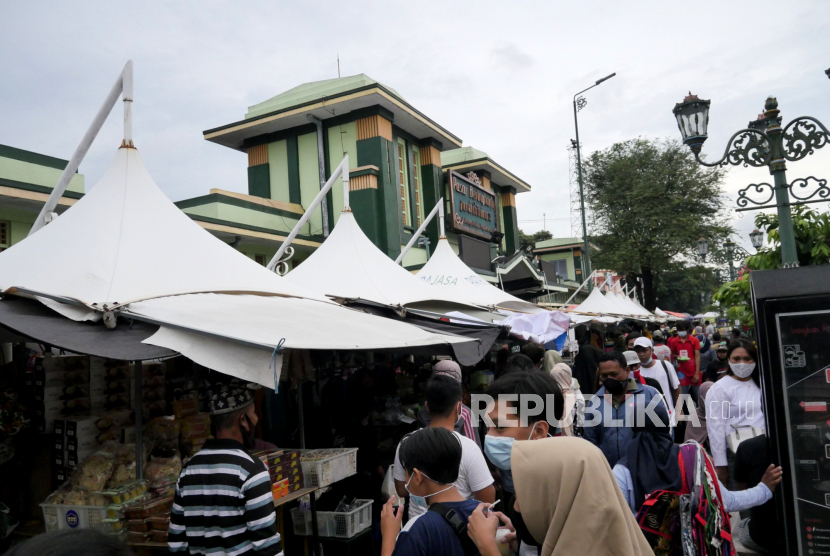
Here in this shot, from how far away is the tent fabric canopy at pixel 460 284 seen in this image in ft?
35.5

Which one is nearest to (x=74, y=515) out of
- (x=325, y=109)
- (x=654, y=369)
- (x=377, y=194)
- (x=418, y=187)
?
(x=654, y=369)

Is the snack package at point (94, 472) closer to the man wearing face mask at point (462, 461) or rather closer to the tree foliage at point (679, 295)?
the man wearing face mask at point (462, 461)

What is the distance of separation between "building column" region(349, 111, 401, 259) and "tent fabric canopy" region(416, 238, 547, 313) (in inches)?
163

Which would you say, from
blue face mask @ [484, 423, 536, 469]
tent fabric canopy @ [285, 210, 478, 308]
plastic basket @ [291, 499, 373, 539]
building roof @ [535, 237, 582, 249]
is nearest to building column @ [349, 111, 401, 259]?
tent fabric canopy @ [285, 210, 478, 308]

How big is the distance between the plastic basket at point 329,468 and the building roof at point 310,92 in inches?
486

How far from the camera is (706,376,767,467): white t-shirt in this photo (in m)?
4.82

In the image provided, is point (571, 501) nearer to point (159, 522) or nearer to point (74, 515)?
point (159, 522)

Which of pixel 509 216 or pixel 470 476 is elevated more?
pixel 509 216

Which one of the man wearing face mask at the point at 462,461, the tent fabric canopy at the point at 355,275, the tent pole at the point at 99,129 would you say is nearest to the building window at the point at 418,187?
the tent fabric canopy at the point at 355,275

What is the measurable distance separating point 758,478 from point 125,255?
500cm

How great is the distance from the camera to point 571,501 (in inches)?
79.7

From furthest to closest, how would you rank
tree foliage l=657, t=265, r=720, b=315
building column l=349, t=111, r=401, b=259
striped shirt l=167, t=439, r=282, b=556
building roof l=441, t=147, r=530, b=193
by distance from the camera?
tree foliage l=657, t=265, r=720, b=315 → building roof l=441, t=147, r=530, b=193 → building column l=349, t=111, r=401, b=259 → striped shirt l=167, t=439, r=282, b=556

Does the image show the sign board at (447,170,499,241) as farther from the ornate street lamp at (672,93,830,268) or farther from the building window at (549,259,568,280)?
the building window at (549,259,568,280)

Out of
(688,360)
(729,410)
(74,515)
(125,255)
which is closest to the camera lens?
(74,515)
